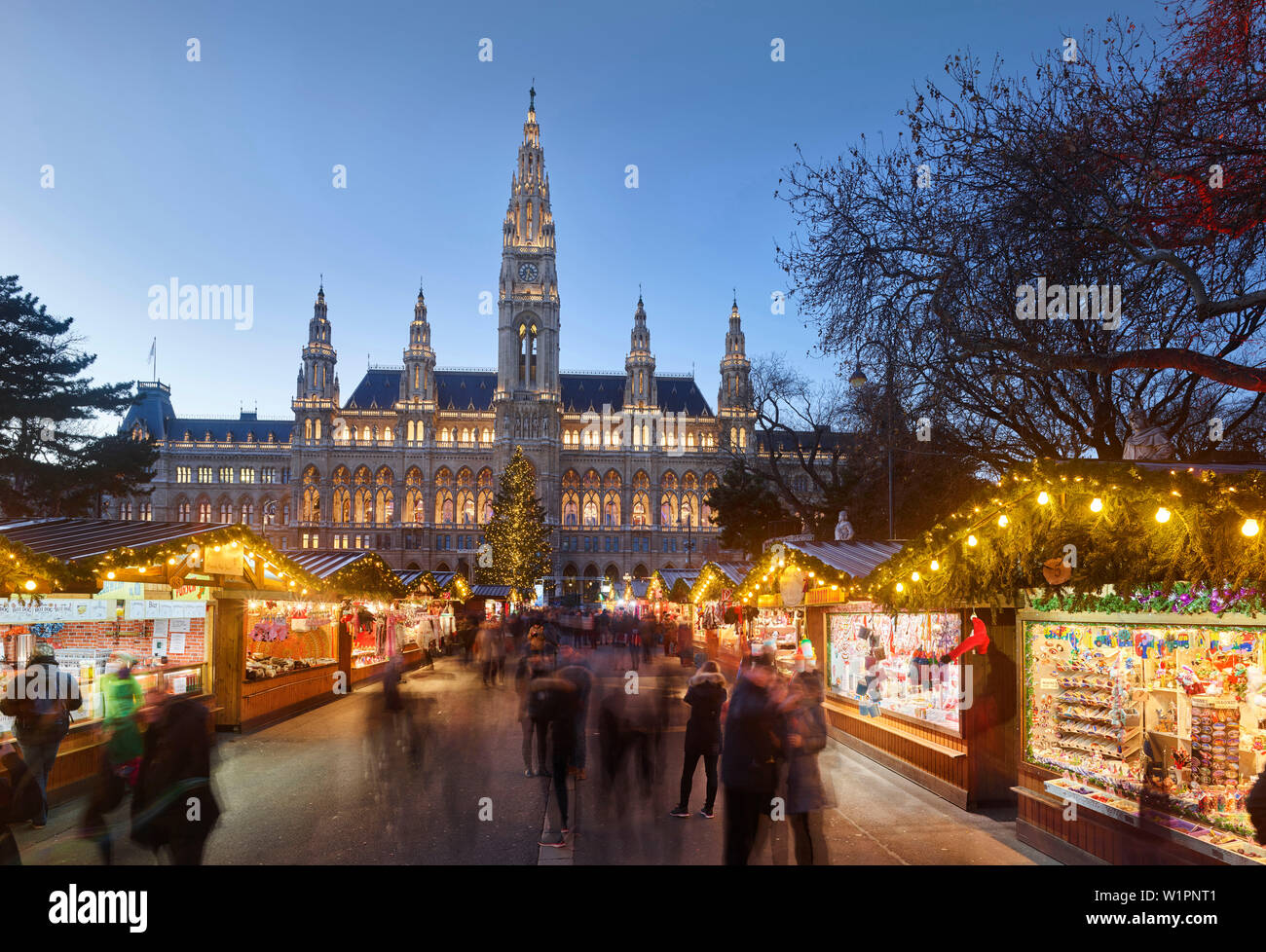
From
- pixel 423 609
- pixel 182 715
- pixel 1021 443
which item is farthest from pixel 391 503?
pixel 182 715

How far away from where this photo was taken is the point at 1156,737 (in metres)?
6.48

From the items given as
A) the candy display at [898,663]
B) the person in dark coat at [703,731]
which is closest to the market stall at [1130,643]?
the candy display at [898,663]

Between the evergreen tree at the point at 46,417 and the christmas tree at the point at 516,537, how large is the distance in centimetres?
3699

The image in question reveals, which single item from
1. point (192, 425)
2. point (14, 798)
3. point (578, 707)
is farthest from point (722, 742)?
point (192, 425)

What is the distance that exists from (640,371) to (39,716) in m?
87.6

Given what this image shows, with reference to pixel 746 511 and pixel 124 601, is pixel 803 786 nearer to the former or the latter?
pixel 124 601

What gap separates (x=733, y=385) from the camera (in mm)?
88812

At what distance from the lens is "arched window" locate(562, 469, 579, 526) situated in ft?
295

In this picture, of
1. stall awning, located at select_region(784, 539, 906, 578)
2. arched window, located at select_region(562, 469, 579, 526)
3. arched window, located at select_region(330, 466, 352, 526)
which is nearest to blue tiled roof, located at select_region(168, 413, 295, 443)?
arched window, located at select_region(330, 466, 352, 526)

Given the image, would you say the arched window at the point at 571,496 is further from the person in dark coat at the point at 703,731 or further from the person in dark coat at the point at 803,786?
the person in dark coat at the point at 803,786

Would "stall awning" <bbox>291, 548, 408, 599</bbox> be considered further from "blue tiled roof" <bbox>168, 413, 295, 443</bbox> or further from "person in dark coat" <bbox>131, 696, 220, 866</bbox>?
"blue tiled roof" <bbox>168, 413, 295, 443</bbox>

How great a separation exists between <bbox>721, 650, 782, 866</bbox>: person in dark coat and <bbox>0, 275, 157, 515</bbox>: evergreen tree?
2637 centimetres

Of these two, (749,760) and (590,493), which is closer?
(749,760)
